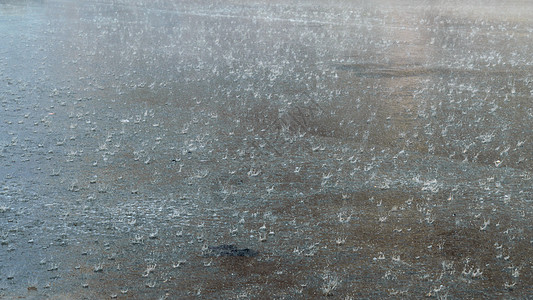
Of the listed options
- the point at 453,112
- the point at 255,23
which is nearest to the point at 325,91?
the point at 453,112

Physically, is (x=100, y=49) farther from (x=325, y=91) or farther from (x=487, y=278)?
(x=487, y=278)

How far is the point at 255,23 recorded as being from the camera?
2895 centimetres

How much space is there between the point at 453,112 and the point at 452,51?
8.08m

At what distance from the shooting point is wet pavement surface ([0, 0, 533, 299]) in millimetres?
8453

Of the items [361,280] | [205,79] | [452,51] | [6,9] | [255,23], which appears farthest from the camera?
[6,9]

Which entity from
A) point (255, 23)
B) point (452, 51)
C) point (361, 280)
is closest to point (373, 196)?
point (361, 280)

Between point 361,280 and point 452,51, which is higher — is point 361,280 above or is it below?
below

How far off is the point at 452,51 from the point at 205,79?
10542 millimetres

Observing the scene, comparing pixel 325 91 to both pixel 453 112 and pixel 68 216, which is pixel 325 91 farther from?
pixel 68 216

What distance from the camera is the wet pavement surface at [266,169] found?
27.7 feet

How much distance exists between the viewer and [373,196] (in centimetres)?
1093

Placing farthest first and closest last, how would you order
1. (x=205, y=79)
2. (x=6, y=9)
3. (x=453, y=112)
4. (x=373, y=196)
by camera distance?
(x=6, y=9), (x=205, y=79), (x=453, y=112), (x=373, y=196)

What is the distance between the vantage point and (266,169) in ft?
39.9

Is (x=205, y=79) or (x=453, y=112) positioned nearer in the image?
(x=453, y=112)
